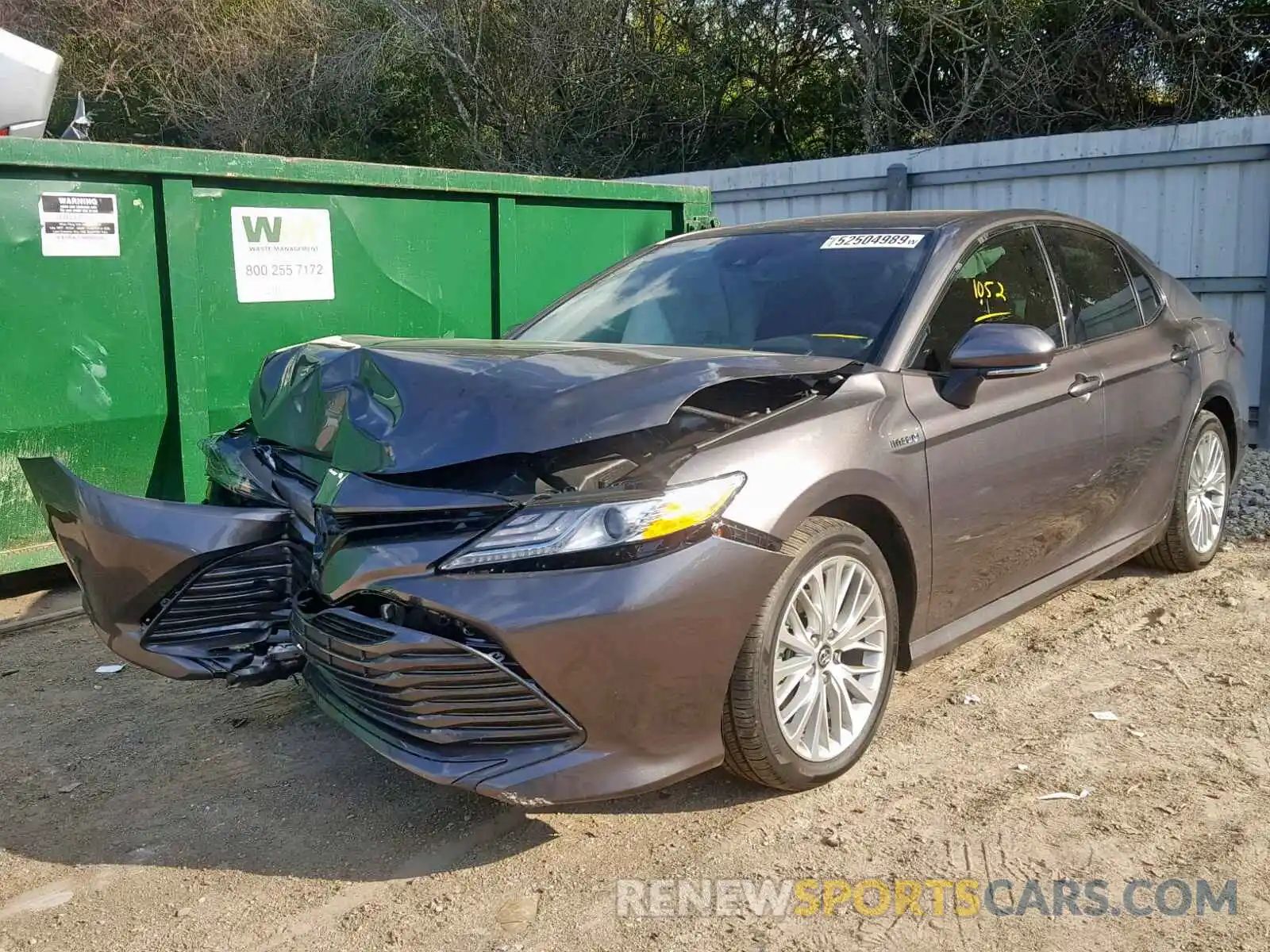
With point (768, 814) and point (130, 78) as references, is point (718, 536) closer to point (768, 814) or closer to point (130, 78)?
point (768, 814)

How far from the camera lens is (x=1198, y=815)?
3105mm

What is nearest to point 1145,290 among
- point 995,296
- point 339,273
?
point 995,296

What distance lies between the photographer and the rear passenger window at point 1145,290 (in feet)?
16.2

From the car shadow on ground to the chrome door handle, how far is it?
189 centimetres

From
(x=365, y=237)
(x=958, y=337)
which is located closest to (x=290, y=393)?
(x=958, y=337)

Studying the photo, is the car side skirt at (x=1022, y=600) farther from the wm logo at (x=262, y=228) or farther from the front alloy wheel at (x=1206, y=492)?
the wm logo at (x=262, y=228)

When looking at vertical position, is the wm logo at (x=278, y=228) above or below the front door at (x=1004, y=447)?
above

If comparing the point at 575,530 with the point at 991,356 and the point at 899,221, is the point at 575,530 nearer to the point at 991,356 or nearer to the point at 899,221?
the point at 991,356

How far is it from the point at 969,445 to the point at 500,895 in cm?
193

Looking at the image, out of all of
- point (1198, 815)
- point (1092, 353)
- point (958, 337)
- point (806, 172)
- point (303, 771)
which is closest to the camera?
point (1198, 815)

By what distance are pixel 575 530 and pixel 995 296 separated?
2.08 meters

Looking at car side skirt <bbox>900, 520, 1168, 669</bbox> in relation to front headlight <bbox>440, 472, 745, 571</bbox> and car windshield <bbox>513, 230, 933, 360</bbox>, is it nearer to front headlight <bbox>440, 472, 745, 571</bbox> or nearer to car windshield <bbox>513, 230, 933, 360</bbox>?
car windshield <bbox>513, 230, 933, 360</bbox>

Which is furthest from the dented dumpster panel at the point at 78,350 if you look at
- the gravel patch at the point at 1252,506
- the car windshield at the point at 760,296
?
the gravel patch at the point at 1252,506

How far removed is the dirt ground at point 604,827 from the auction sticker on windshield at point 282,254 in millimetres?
2206
